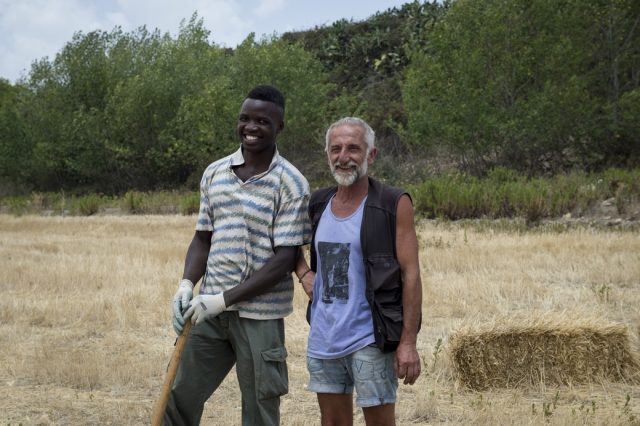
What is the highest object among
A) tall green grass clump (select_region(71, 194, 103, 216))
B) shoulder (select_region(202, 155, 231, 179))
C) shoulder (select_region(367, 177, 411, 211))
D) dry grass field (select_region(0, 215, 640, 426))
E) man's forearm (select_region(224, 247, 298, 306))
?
shoulder (select_region(202, 155, 231, 179))

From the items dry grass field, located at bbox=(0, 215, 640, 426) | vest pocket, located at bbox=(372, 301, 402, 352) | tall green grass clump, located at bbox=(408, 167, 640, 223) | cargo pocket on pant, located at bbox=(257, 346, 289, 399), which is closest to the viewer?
vest pocket, located at bbox=(372, 301, 402, 352)

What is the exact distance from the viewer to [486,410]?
199 inches

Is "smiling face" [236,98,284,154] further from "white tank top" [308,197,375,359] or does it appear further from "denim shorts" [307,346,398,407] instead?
"denim shorts" [307,346,398,407]

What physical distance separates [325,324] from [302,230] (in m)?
0.47

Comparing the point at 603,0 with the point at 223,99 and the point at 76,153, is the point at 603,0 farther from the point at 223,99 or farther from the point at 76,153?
the point at 76,153

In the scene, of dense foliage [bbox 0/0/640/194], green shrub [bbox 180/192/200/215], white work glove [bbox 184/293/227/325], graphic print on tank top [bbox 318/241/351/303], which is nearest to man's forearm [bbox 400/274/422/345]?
graphic print on tank top [bbox 318/241/351/303]

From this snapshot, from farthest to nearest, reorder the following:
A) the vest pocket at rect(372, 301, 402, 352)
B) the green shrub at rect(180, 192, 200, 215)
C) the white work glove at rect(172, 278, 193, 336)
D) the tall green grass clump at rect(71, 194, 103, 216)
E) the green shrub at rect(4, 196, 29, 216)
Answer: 1. the tall green grass clump at rect(71, 194, 103, 216)
2. the green shrub at rect(4, 196, 29, 216)
3. the green shrub at rect(180, 192, 200, 215)
4. the white work glove at rect(172, 278, 193, 336)
5. the vest pocket at rect(372, 301, 402, 352)

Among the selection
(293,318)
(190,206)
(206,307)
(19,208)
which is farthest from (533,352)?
(19,208)

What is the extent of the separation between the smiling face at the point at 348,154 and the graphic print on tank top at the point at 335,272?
29 centimetres

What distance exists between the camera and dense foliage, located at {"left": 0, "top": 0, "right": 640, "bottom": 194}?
23.4m

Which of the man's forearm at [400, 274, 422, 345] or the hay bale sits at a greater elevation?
the man's forearm at [400, 274, 422, 345]

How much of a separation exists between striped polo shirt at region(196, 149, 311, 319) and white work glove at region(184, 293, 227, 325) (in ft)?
0.22

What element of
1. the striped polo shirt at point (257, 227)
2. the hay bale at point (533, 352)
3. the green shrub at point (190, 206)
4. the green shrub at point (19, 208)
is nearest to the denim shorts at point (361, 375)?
the striped polo shirt at point (257, 227)

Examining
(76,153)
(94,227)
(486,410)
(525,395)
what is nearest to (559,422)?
(486,410)
